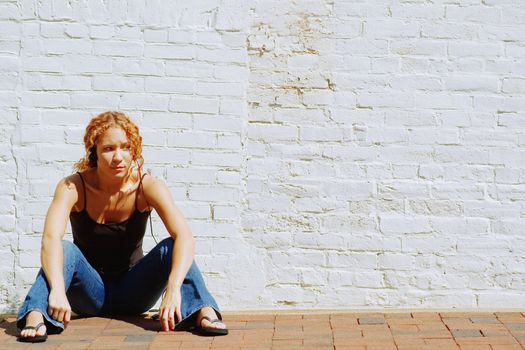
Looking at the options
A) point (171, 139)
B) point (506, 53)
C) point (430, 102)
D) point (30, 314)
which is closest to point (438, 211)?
point (430, 102)

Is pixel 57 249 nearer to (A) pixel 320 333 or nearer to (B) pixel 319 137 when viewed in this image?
(A) pixel 320 333

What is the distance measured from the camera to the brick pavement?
14.4ft

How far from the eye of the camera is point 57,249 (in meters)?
4.64

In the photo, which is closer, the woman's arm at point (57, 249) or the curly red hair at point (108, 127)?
the woman's arm at point (57, 249)

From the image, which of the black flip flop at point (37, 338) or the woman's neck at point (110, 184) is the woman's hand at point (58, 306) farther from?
the woman's neck at point (110, 184)

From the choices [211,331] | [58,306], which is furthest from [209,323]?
[58,306]

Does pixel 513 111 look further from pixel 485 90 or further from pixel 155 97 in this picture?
pixel 155 97

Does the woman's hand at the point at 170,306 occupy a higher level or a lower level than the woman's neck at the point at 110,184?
lower

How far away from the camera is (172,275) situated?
4629mm

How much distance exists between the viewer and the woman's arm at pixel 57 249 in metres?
4.50

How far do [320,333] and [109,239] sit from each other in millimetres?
1209

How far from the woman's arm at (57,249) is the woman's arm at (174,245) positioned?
1.33 feet

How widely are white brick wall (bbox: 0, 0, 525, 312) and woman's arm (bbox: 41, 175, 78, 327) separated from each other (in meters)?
0.73

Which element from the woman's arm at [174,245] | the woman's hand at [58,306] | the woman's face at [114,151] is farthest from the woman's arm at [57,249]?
the woman's arm at [174,245]
